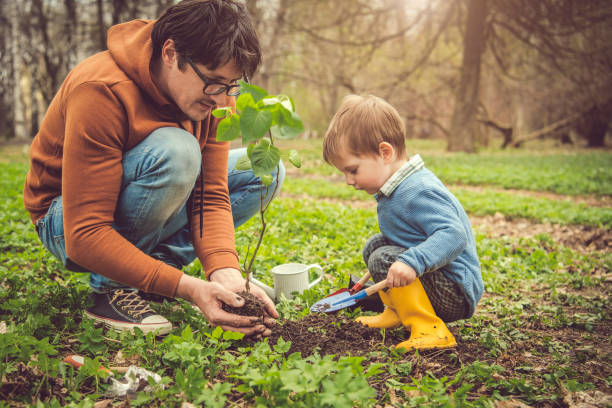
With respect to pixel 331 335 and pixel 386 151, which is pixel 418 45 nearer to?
pixel 386 151

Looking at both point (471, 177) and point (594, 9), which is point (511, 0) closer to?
point (594, 9)

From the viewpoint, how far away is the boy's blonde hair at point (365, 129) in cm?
207

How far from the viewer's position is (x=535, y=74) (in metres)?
19.3

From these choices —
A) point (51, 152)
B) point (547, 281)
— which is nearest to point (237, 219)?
point (51, 152)

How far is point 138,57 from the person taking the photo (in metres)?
1.87

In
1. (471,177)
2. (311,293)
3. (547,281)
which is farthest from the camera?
(471,177)

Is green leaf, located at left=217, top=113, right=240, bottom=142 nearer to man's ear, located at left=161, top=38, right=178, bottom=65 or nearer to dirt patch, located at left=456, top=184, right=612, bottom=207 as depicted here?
man's ear, located at left=161, top=38, right=178, bottom=65

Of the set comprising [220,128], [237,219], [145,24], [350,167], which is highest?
[145,24]

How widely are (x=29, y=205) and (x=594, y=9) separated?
43.4 ft

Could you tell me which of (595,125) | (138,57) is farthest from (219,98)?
(595,125)

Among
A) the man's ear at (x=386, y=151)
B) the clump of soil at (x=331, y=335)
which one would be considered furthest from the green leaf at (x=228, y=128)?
the clump of soil at (x=331, y=335)

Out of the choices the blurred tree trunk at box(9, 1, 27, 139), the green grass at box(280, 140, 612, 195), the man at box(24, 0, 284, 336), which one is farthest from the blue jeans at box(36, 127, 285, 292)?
the blurred tree trunk at box(9, 1, 27, 139)

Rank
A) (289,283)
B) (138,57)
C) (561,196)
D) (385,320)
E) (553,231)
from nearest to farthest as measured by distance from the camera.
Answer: (138,57) → (385,320) → (289,283) → (553,231) → (561,196)

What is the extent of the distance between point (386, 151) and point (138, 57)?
1195 mm
